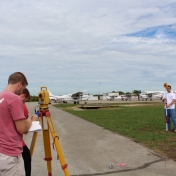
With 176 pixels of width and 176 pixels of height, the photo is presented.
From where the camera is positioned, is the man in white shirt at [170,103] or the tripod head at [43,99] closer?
the tripod head at [43,99]

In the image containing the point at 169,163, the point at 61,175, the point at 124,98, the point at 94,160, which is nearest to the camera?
the point at 61,175

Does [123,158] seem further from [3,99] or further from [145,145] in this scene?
[3,99]

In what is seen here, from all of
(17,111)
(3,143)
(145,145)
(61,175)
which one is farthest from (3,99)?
(145,145)

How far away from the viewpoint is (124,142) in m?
8.80

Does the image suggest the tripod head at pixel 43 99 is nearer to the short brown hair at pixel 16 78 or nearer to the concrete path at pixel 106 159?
the short brown hair at pixel 16 78

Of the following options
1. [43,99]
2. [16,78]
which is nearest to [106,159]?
[43,99]

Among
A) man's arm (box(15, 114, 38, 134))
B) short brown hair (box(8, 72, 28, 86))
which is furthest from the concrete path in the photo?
short brown hair (box(8, 72, 28, 86))

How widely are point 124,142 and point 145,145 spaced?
2.56 ft

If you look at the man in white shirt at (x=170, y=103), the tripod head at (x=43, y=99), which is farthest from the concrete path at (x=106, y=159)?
the man in white shirt at (x=170, y=103)

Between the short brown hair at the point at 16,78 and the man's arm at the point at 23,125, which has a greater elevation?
the short brown hair at the point at 16,78

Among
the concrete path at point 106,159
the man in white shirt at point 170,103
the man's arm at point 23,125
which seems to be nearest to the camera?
the man's arm at point 23,125

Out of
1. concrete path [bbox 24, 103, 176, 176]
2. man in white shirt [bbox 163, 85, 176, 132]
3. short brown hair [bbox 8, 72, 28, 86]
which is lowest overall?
concrete path [bbox 24, 103, 176, 176]

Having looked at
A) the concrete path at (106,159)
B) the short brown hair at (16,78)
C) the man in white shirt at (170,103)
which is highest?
the short brown hair at (16,78)

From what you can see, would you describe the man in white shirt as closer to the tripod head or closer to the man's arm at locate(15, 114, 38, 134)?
the tripod head
